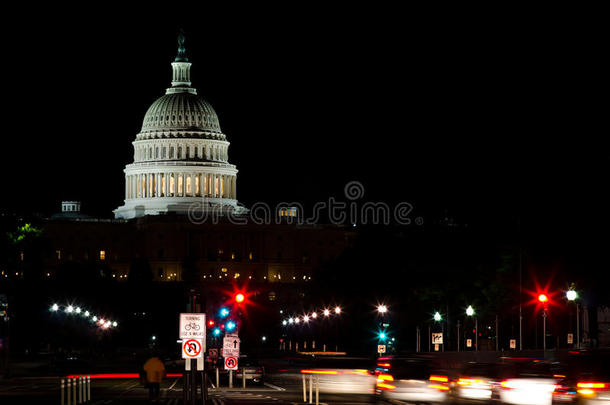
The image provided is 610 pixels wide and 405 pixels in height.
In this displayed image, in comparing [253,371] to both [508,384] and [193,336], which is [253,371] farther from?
[193,336]

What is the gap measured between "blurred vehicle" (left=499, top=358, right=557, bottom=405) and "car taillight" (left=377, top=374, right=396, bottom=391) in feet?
13.2

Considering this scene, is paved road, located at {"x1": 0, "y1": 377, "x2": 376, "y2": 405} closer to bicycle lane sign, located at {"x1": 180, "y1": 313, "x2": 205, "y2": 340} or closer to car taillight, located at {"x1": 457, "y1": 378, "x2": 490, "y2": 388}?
car taillight, located at {"x1": 457, "y1": 378, "x2": 490, "y2": 388}

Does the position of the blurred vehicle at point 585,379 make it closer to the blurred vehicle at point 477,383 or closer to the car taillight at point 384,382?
the blurred vehicle at point 477,383

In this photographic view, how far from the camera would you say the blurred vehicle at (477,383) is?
166ft

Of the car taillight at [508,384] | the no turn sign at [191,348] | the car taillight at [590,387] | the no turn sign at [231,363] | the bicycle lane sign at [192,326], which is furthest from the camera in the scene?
the no turn sign at [231,363]

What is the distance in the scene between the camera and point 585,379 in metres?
40.0

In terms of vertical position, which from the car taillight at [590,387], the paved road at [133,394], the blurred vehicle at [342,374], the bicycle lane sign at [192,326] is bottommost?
the paved road at [133,394]

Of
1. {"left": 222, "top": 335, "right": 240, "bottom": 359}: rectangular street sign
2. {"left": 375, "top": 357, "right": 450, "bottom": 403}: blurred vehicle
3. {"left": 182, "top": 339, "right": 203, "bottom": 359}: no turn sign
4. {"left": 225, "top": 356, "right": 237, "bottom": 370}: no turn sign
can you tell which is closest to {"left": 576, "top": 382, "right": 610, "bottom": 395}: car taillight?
{"left": 375, "top": 357, "right": 450, "bottom": 403}: blurred vehicle

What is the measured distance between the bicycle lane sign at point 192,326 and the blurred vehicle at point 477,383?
10214mm

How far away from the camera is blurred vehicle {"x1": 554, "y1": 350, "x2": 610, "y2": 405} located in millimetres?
39125

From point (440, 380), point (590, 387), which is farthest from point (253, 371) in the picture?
point (590, 387)

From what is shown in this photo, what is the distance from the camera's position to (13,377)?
91.2m

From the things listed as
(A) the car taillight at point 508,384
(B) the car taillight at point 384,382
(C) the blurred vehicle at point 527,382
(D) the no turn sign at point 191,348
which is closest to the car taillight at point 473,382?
(C) the blurred vehicle at point 527,382

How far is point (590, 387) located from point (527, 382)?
706cm
